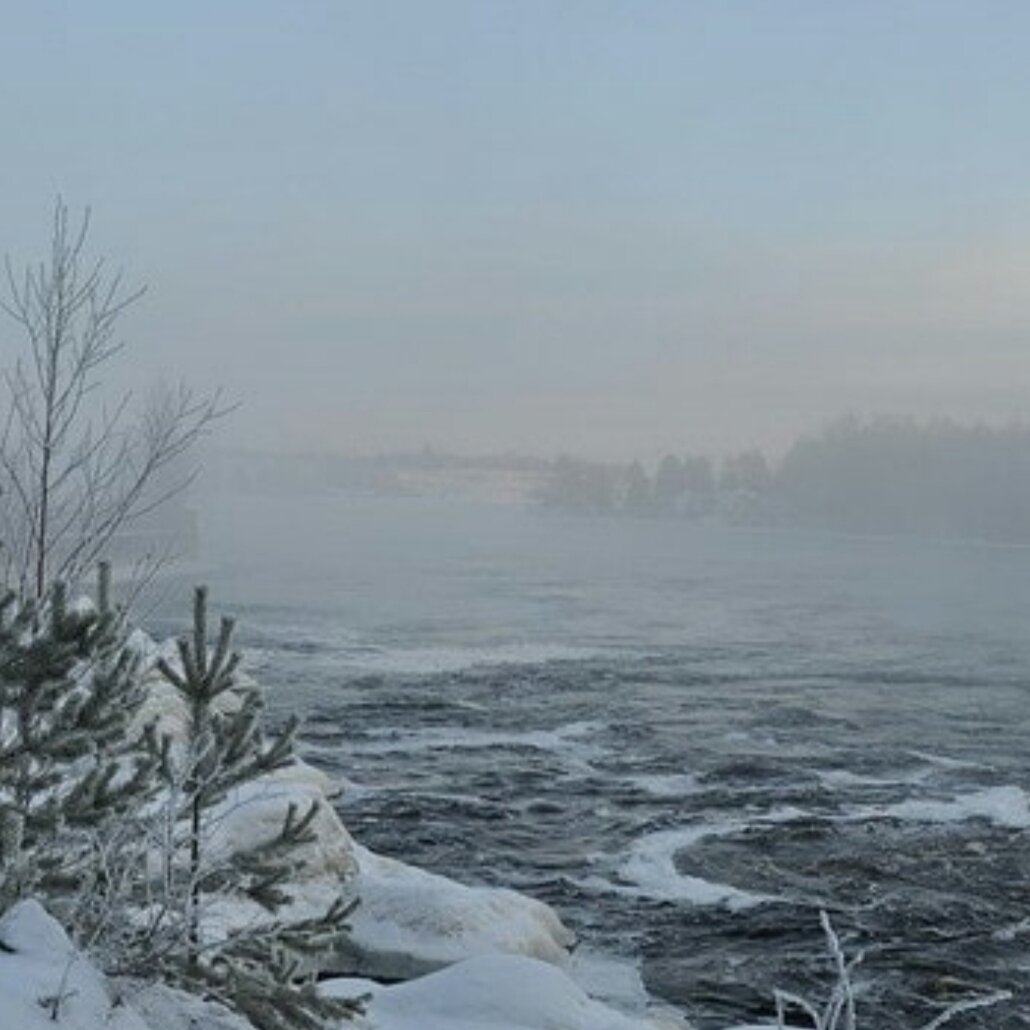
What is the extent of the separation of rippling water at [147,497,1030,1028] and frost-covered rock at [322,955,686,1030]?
379cm

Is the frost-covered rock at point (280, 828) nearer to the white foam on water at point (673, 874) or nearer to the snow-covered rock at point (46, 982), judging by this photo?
the white foam on water at point (673, 874)

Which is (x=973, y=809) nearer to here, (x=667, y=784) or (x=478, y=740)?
(x=667, y=784)

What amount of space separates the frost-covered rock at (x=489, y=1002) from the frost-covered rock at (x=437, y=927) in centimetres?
260

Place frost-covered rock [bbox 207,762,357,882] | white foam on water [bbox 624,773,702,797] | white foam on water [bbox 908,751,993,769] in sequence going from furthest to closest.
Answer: white foam on water [bbox 908,751,993,769] → white foam on water [bbox 624,773,702,797] → frost-covered rock [bbox 207,762,357,882]

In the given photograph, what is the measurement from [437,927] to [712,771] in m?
13.7

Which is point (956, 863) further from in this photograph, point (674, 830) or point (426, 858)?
point (426, 858)

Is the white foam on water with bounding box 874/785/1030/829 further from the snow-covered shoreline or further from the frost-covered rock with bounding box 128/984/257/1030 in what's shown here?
the frost-covered rock with bounding box 128/984/257/1030

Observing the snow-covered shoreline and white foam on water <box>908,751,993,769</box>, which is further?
white foam on water <box>908,751,993,769</box>

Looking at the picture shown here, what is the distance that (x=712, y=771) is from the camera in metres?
27.0

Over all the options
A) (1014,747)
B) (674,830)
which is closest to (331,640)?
(1014,747)

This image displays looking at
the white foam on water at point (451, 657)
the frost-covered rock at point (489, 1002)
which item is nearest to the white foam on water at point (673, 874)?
the frost-covered rock at point (489, 1002)

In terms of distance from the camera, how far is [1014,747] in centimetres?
2991

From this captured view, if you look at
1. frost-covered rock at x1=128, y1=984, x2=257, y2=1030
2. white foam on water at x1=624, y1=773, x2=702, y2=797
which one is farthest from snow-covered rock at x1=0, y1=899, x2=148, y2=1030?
white foam on water at x1=624, y1=773, x2=702, y2=797

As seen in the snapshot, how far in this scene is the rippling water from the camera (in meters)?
16.3
